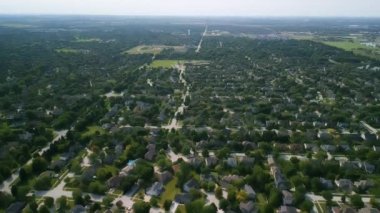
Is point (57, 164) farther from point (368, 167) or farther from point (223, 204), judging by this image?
point (368, 167)

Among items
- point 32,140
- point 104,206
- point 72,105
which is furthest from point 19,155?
point 72,105

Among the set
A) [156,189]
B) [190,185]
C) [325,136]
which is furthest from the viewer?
[325,136]

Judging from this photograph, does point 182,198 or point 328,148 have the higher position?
point 182,198

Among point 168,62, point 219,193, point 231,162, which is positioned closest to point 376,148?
point 231,162

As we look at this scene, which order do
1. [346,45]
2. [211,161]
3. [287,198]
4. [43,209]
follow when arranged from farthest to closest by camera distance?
[346,45] < [211,161] < [287,198] < [43,209]

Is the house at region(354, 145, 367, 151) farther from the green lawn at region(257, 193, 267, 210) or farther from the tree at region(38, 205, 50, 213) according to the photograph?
the tree at region(38, 205, 50, 213)

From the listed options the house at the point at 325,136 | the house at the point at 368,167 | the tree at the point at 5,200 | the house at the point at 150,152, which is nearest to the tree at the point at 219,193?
the house at the point at 150,152

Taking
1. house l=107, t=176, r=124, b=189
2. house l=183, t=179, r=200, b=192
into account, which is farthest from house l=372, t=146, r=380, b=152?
house l=107, t=176, r=124, b=189
